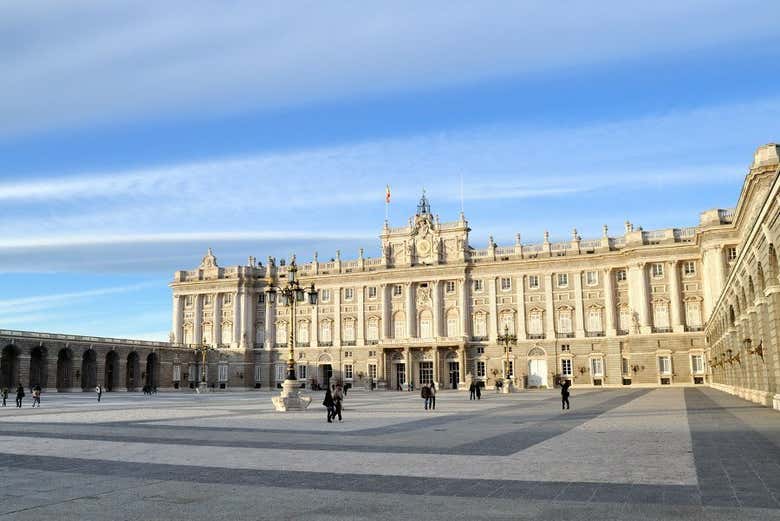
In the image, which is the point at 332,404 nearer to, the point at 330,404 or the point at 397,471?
the point at 330,404

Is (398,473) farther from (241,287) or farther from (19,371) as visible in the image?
(241,287)

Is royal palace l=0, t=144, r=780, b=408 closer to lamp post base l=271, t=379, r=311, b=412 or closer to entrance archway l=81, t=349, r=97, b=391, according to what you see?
entrance archway l=81, t=349, r=97, b=391

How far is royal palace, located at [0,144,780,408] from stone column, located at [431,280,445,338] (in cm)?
19

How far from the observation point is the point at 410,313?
87375 mm

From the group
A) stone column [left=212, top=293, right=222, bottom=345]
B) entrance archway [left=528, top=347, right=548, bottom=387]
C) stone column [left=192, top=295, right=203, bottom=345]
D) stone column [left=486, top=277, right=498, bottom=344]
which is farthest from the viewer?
stone column [left=192, top=295, right=203, bottom=345]

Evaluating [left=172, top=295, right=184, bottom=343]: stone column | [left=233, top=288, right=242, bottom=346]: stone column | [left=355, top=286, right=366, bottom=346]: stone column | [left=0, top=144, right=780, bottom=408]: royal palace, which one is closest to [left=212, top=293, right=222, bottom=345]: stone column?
[left=0, top=144, right=780, bottom=408]: royal palace

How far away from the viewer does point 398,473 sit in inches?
527

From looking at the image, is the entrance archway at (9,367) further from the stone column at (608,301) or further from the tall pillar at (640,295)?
the tall pillar at (640,295)

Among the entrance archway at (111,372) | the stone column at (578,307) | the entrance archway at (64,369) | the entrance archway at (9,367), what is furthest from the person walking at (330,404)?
the entrance archway at (111,372)

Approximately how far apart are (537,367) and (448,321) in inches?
484

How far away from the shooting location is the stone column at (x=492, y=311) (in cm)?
8312

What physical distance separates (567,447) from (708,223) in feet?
197

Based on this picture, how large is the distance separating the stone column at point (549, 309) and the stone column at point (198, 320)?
1895 inches

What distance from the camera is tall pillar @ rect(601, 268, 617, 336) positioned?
77.8 metres
